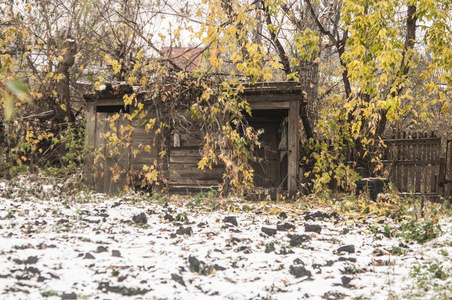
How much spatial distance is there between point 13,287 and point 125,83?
7.49 metres

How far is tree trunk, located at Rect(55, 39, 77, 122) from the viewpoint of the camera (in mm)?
12140

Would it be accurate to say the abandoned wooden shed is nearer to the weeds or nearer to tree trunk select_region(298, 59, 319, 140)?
tree trunk select_region(298, 59, 319, 140)

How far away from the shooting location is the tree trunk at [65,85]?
12140mm

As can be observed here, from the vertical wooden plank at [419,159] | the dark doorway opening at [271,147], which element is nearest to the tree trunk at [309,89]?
the dark doorway opening at [271,147]

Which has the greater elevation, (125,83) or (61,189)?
(125,83)

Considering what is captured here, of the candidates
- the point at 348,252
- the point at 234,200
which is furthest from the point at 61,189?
the point at 348,252

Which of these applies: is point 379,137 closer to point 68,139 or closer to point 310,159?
point 310,159

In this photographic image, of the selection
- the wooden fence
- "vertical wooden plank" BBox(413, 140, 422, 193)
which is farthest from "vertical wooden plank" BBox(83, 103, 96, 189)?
"vertical wooden plank" BBox(413, 140, 422, 193)

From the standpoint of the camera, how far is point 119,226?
19.2 feet

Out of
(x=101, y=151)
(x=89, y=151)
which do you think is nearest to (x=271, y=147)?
(x=101, y=151)

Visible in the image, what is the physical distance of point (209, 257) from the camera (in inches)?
172

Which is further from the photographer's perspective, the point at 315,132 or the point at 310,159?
the point at 315,132

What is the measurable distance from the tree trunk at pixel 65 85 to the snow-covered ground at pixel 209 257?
5.45 m

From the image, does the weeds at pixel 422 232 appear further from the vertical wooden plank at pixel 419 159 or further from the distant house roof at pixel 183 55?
the distant house roof at pixel 183 55
